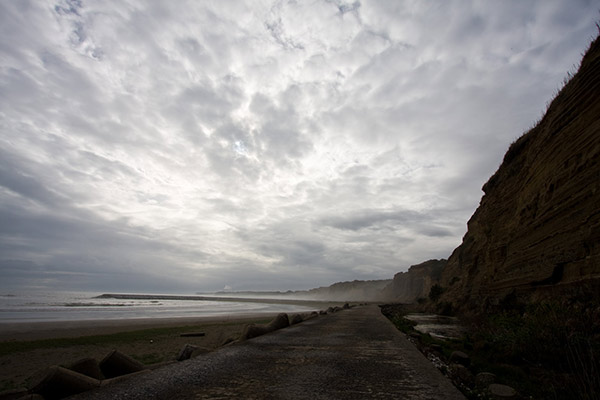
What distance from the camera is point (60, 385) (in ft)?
10.1

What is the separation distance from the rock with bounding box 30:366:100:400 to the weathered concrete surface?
280mm

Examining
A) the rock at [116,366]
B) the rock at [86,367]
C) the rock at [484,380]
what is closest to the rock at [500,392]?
the rock at [484,380]

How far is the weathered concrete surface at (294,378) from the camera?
9.41ft

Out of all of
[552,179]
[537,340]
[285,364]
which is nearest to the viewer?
[285,364]

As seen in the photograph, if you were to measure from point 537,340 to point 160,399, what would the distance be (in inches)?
315

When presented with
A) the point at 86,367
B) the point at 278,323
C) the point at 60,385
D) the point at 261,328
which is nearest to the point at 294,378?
the point at 60,385

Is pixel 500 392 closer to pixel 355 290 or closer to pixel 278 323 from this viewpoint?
pixel 278 323

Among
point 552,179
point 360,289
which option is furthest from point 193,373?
point 360,289

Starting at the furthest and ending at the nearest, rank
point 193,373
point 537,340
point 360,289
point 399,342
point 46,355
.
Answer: point 360,289, point 46,355, point 537,340, point 399,342, point 193,373

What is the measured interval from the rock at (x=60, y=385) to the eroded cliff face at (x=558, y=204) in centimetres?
1113

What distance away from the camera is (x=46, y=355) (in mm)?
10414

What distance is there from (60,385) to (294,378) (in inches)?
92.4

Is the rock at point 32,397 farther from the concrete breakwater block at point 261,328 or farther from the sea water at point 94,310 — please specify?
the sea water at point 94,310

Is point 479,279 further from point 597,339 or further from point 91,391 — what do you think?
point 91,391
